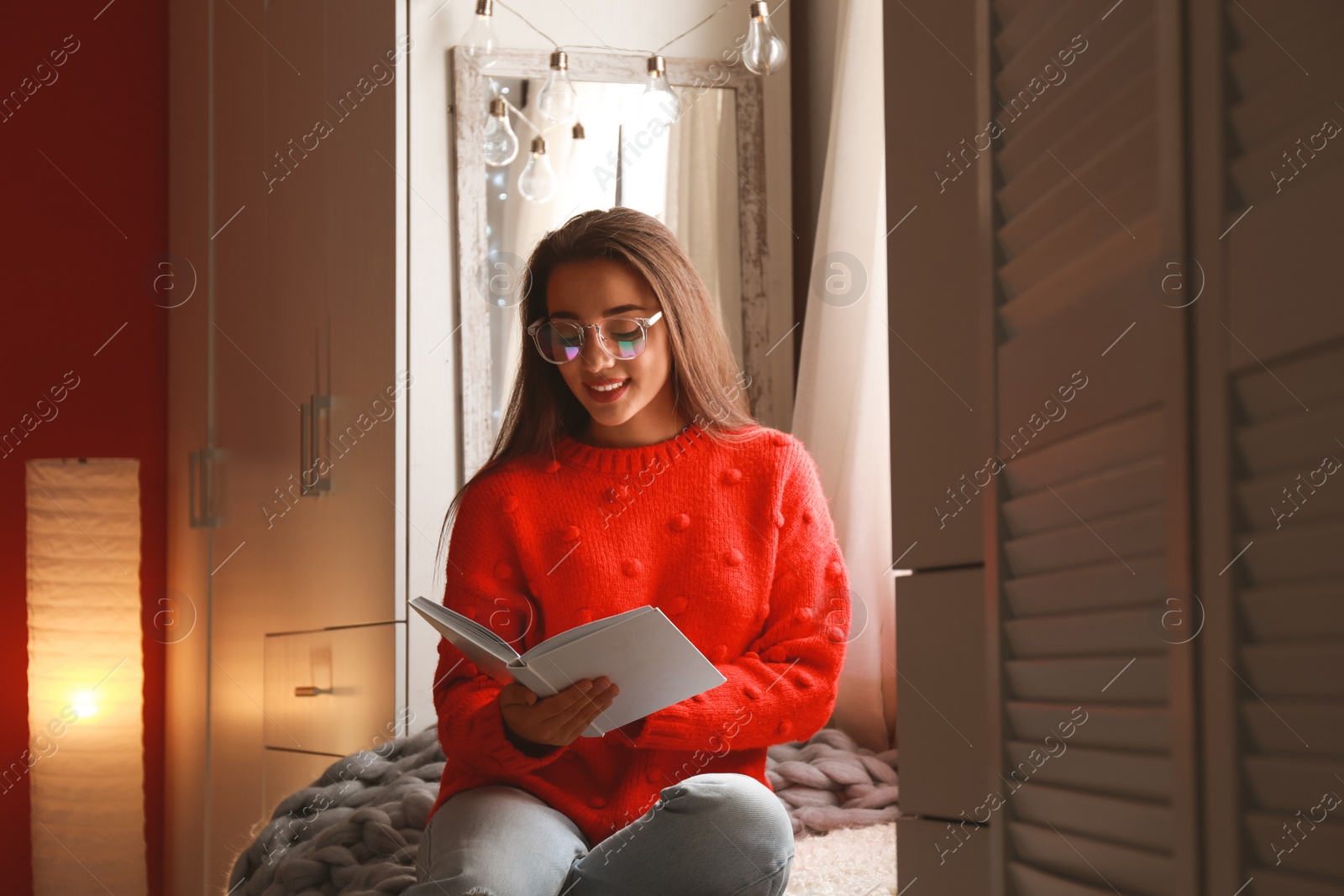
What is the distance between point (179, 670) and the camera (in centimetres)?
335


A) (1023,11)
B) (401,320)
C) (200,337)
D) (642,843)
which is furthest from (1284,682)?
(200,337)

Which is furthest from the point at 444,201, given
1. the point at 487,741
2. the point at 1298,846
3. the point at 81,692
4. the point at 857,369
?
the point at 1298,846

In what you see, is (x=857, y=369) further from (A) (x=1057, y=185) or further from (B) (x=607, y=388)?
(A) (x=1057, y=185)

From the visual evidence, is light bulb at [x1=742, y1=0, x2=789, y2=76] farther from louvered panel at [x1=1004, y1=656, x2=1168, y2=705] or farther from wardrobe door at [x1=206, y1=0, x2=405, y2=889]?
louvered panel at [x1=1004, y1=656, x2=1168, y2=705]

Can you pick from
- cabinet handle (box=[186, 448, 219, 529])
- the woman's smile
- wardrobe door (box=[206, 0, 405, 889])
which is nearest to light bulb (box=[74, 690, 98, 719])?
wardrobe door (box=[206, 0, 405, 889])

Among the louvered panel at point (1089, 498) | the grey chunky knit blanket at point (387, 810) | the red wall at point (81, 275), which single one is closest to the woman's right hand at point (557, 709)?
the grey chunky knit blanket at point (387, 810)

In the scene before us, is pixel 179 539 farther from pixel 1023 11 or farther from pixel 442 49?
pixel 1023 11

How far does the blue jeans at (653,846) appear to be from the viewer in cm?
125

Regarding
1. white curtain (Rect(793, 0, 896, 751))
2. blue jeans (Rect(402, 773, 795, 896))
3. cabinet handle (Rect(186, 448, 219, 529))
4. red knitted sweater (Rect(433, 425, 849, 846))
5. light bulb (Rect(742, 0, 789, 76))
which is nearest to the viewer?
blue jeans (Rect(402, 773, 795, 896))

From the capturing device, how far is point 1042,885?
30.1 inches

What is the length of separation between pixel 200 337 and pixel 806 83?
1.73m

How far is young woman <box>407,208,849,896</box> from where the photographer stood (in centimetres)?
129

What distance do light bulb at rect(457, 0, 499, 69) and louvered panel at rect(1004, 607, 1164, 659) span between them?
195 centimetres

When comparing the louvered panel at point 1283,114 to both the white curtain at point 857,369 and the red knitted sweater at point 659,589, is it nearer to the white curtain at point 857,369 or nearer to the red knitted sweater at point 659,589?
the red knitted sweater at point 659,589
